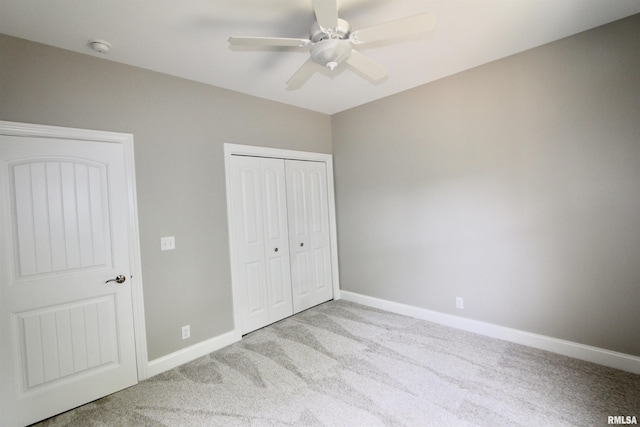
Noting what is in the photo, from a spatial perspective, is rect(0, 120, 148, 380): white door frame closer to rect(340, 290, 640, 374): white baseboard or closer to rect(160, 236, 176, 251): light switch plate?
rect(160, 236, 176, 251): light switch plate

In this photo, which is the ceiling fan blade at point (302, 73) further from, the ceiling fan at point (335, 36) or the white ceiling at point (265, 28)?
the white ceiling at point (265, 28)

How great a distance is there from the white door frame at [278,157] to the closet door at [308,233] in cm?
7

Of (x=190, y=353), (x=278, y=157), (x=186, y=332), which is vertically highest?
(x=278, y=157)

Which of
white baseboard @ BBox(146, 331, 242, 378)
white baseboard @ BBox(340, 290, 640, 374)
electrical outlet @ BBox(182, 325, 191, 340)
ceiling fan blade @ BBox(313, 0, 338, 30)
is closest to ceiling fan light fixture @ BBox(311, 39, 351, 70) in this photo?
ceiling fan blade @ BBox(313, 0, 338, 30)

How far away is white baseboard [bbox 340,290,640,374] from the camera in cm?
225

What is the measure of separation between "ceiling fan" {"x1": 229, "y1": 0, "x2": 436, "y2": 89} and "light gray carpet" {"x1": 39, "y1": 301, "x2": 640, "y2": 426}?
7.71 ft

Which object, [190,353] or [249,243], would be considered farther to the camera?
[249,243]

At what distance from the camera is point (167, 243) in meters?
2.61

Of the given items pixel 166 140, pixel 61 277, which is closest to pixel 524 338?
pixel 166 140

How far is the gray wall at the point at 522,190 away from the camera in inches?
87.8

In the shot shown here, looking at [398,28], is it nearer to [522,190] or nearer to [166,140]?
[522,190]

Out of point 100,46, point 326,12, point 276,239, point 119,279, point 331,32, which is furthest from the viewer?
point 276,239

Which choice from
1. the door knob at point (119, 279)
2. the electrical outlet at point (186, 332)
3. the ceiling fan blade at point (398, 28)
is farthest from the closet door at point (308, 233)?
the ceiling fan blade at point (398, 28)

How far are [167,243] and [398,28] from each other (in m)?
2.47
